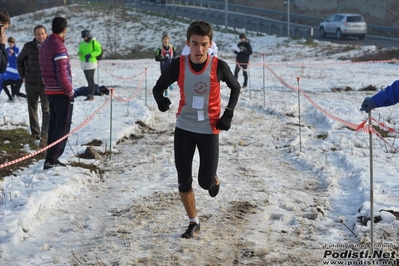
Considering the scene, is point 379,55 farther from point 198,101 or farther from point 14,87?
point 198,101

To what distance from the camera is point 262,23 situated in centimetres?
4309

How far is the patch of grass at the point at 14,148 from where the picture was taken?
796 cm

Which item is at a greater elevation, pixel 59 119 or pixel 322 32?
pixel 59 119

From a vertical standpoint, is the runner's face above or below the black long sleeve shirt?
above

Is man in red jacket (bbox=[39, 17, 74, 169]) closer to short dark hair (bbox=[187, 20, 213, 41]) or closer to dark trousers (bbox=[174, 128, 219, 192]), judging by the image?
dark trousers (bbox=[174, 128, 219, 192])

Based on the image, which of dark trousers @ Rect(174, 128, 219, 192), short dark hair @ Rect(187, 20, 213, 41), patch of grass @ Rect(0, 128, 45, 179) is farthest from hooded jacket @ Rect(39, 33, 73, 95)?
short dark hair @ Rect(187, 20, 213, 41)

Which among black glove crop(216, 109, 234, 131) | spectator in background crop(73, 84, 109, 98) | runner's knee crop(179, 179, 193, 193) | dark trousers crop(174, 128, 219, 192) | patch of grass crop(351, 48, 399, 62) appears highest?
black glove crop(216, 109, 234, 131)

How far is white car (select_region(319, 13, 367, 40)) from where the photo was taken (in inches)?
1435

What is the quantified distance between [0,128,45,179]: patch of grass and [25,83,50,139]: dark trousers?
0.70 feet

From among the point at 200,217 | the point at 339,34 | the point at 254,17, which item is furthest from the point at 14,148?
the point at 254,17

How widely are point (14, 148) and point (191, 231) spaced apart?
15.6 ft

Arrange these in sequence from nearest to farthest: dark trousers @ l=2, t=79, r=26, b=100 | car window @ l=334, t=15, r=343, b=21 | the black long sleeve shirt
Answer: the black long sleeve shirt < dark trousers @ l=2, t=79, r=26, b=100 < car window @ l=334, t=15, r=343, b=21

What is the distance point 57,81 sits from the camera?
307 inches

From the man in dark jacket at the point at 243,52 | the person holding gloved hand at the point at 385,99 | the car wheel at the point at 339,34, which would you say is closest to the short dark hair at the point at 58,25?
the person holding gloved hand at the point at 385,99
